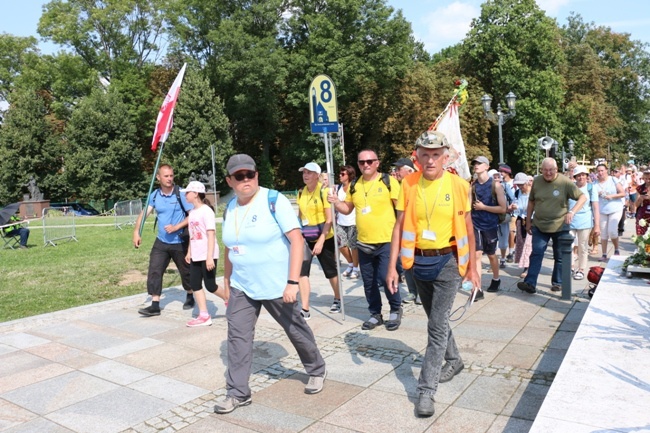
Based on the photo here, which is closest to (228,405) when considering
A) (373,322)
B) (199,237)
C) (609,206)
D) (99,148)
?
(373,322)

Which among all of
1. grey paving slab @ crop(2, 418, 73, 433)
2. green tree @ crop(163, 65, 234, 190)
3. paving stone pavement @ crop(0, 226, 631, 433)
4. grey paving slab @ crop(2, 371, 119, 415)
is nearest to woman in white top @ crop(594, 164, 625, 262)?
paving stone pavement @ crop(0, 226, 631, 433)

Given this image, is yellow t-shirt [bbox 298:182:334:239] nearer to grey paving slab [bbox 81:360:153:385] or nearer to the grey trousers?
the grey trousers

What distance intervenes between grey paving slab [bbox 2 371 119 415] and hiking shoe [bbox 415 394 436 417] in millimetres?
2582

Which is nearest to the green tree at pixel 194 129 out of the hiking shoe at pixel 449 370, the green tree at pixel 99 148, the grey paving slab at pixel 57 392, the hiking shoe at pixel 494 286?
the green tree at pixel 99 148

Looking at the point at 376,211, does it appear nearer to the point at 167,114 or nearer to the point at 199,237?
the point at 199,237

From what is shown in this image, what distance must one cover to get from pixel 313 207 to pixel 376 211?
45.2 inches

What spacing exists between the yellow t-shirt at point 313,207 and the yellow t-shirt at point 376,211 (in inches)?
32.2

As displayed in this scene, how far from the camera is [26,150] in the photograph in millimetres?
42281

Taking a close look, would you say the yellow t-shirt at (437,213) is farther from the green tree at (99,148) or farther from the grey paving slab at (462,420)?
the green tree at (99,148)

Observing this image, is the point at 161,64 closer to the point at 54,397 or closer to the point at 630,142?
the point at 54,397

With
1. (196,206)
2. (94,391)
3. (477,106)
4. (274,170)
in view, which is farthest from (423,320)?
(274,170)

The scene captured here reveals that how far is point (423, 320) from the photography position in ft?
21.2

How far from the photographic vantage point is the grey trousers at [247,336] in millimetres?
4121

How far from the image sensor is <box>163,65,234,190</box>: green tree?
38.4m
